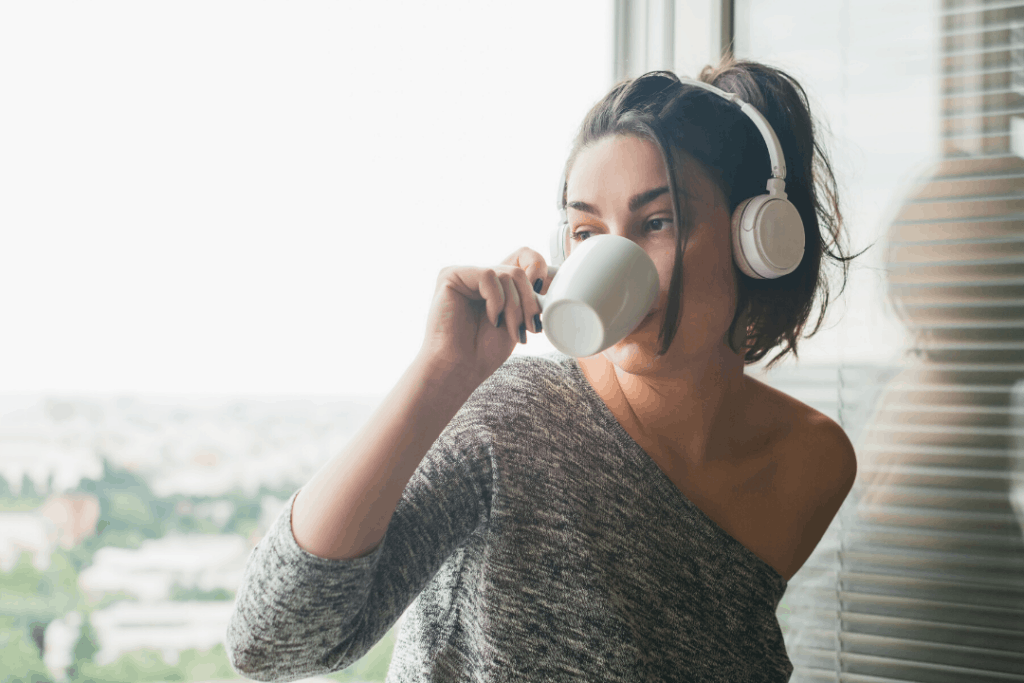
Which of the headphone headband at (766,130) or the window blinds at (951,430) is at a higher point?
the headphone headband at (766,130)

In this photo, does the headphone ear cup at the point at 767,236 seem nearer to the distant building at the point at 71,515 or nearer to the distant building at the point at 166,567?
the distant building at the point at 166,567

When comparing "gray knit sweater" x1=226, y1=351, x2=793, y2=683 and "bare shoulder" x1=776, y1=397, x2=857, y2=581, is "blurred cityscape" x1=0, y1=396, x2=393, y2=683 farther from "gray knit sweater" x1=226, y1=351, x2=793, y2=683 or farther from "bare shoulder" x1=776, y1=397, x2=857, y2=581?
"bare shoulder" x1=776, y1=397, x2=857, y2=581

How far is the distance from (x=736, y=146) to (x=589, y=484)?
1.56ft

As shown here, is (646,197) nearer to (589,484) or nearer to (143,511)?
(589,484)

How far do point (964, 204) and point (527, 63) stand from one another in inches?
33.3

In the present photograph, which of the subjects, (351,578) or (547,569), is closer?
(351,578)

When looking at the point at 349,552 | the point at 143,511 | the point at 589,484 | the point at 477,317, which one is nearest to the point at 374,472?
the point at 349,552

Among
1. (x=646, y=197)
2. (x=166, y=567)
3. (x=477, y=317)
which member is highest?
(x=646, y=197)

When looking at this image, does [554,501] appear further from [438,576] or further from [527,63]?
[527,63]

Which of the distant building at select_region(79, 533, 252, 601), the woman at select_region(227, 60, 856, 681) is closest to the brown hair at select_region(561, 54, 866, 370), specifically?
the woman at select_region(227, 60, 856, 681)

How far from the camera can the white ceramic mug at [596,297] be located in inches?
23.1

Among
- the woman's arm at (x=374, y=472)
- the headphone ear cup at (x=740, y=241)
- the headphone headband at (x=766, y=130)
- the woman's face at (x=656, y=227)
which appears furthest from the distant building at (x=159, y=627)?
the headphone headband at (x=766, y=130)

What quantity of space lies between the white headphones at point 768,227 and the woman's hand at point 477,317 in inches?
11.4

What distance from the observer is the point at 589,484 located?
2.61 feet
